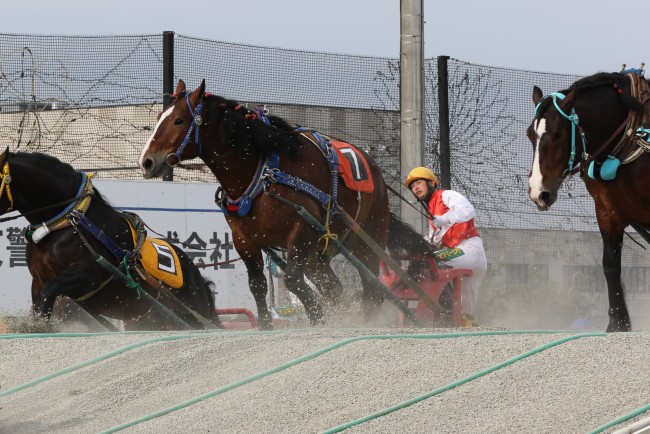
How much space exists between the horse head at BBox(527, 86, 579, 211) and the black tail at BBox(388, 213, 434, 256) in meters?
2.93

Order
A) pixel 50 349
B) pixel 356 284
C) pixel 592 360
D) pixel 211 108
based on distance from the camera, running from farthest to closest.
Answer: pixel 356 284, pixel 211 108, pixel 50 349, pixel 592 360

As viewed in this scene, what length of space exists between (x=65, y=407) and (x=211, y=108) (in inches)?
123

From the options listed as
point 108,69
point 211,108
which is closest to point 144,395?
point 211,108

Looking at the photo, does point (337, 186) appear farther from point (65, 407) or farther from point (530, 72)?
point (530, 72)

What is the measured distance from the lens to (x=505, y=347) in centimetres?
578

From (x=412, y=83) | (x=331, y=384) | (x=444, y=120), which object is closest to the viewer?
(x=331, y=384)

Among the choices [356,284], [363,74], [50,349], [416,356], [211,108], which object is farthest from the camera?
[363,74]

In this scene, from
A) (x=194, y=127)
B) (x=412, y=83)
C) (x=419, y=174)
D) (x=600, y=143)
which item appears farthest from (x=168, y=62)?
(x=600, y=143)

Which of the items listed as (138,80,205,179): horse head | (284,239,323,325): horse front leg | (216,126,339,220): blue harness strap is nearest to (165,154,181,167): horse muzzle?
(138,80,205,179): horse head

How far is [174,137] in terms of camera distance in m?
8.34

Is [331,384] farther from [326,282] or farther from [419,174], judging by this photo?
[419,174]

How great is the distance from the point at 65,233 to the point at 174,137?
1235 mm

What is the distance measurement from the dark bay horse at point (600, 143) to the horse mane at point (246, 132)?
193 cm

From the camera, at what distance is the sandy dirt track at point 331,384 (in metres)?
4.98
